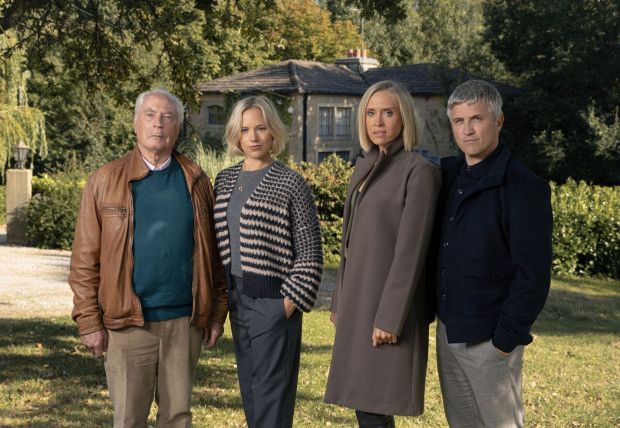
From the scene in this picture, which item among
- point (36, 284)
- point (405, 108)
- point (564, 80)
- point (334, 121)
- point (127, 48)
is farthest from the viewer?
point (334, 121)

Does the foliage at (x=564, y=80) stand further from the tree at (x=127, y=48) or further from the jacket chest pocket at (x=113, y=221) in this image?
the jacket chest pocket at (x=113, y=221)

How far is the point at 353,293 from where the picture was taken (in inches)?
151

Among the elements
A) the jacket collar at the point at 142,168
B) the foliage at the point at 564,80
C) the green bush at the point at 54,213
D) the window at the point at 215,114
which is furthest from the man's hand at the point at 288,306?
the window at the point at 215,114

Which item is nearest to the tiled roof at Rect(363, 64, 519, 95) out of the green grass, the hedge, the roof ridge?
the roof ridge

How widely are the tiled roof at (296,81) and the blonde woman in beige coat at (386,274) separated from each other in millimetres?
28038

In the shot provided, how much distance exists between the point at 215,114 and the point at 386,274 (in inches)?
1221

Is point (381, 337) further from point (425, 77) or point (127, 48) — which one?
point (425, 77)

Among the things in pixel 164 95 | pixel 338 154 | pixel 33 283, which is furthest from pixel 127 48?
pixel 338 154

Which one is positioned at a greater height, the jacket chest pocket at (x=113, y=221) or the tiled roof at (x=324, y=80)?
the tiled roof at (x=324, y=80)

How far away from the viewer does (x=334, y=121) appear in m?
33.9

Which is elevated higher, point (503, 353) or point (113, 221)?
point (113, 221)

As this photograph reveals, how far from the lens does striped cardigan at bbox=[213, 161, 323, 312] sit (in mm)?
4098

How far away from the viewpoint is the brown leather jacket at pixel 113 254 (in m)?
3.91

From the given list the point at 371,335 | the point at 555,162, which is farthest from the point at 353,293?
the point at 555,162
